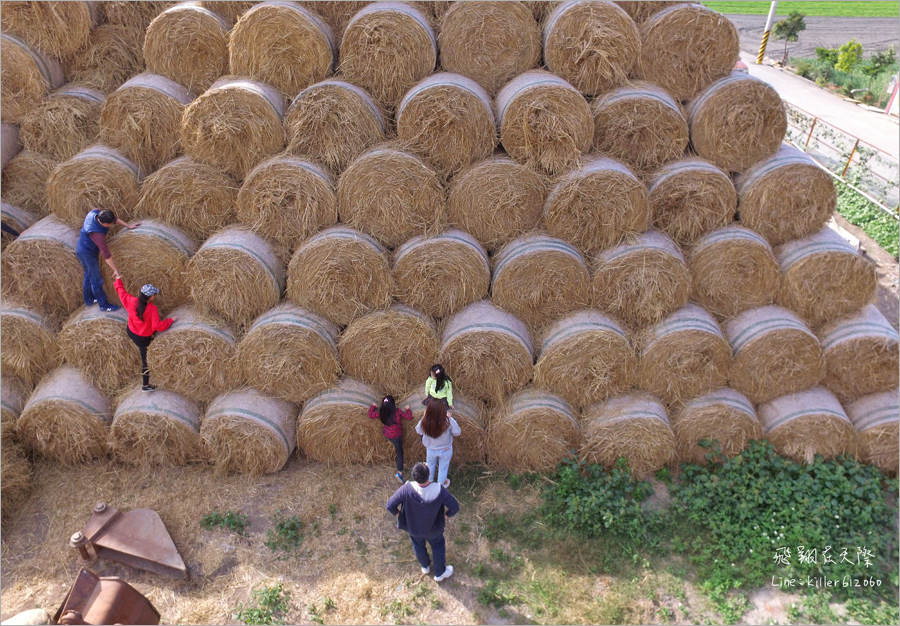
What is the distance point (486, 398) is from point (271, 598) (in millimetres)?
3046

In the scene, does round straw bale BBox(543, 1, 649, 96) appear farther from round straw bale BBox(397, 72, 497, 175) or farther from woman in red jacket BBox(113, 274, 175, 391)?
woman in red jacket BBox(113, 274, 175, 391)

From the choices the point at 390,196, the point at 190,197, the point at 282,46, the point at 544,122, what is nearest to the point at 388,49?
the point at 282,46

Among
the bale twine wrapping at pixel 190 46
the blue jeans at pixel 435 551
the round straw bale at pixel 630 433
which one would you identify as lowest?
the blue jeans at pixel 435 551

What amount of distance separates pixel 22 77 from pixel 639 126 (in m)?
7.03

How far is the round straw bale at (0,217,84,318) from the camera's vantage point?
236 inches

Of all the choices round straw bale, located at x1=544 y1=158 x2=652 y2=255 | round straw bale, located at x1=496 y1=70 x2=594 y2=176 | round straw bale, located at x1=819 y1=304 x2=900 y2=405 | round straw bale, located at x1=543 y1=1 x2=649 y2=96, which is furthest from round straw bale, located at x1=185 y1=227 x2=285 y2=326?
round straw bale, located at x1=819 y1=304 x2=900 y2=405

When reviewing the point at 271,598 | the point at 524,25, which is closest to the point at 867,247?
the point at 524,25

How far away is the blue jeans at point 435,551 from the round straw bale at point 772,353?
12.7 ft

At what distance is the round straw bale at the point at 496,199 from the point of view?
5.68 meters

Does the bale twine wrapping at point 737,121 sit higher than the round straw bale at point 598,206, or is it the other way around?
the bale twine wrapping at point 737,121

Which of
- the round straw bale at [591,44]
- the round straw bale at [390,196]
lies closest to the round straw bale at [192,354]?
the round straw bale at [390,196]

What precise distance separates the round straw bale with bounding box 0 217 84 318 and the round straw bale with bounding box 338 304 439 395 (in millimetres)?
3226

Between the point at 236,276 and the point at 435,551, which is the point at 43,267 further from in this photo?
the point at 435,551

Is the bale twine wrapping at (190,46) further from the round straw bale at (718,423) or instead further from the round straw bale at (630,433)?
the round straw bale at (718,423)
